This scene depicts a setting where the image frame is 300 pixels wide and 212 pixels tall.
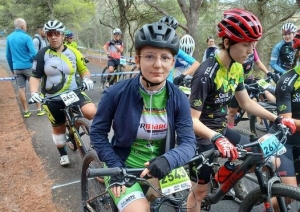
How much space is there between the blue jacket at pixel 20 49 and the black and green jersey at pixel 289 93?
22.2 feet

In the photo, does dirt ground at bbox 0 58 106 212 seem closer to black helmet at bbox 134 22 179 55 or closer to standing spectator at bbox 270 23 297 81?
black helmet at bbox 134 22 179 55

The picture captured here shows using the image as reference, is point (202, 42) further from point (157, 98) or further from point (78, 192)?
point (157, 98)

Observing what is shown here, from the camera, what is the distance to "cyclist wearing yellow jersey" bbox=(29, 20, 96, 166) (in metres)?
4.28

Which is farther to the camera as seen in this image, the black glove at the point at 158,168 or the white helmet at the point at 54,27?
the white helmet at the point at 54,27

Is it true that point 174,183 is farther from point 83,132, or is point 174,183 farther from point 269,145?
point 83,132

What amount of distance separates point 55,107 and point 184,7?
8.23 meters

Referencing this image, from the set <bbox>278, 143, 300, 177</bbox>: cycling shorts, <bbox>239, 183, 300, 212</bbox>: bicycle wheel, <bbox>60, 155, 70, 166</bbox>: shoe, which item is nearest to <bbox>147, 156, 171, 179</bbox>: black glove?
<bbox>239, 183, 300, 212</bbox>: bicycle wheel

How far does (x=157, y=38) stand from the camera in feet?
6.32

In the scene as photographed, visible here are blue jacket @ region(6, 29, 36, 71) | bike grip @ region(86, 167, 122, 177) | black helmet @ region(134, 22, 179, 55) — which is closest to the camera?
bike grip @ region(86, 167, 122, 177)

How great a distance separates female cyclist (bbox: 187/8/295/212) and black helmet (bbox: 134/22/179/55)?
2.31 feet

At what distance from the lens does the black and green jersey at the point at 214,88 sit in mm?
2582

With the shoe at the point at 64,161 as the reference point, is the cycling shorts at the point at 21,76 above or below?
above

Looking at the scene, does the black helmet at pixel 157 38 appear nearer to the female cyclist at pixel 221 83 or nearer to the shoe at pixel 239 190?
the female cyclist at pixel 221 83

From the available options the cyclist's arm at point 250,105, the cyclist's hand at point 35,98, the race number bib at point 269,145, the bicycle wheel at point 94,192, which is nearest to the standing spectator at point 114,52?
the cyclist's hand at point 35,98
